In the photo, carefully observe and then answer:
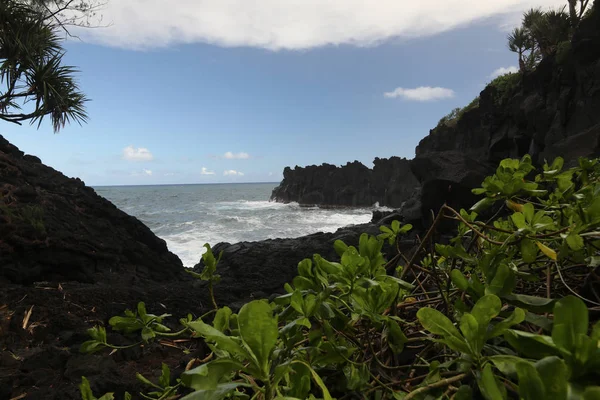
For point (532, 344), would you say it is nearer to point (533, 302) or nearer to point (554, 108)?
point (533, 302)

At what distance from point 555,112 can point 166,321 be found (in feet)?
41.5

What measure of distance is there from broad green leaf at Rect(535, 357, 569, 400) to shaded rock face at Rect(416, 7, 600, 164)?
9779mm

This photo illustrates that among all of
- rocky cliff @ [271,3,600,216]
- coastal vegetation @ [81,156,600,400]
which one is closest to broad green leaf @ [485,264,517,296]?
coastal vegetation @ [81,156,600,400]

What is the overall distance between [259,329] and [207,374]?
7 centimetres

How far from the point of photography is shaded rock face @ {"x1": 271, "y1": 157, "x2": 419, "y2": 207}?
41594mm

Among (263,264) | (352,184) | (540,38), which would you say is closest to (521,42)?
(540,38)

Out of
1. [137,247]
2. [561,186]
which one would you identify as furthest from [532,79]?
[561,186]

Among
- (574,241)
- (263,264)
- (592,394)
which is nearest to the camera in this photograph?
(592,394)

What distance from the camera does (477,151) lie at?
56.7ft

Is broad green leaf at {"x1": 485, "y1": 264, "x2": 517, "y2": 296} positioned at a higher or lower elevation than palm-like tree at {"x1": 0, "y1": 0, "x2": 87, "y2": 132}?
lower

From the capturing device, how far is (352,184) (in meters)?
45.5

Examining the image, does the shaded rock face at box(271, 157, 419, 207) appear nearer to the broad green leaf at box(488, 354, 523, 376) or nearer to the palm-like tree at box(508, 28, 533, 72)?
the palm-like tree at box(508, 28, 533, 72)

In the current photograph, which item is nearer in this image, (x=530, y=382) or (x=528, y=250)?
(x=530, y=382)

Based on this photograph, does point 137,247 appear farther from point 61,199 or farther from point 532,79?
point 532,79
